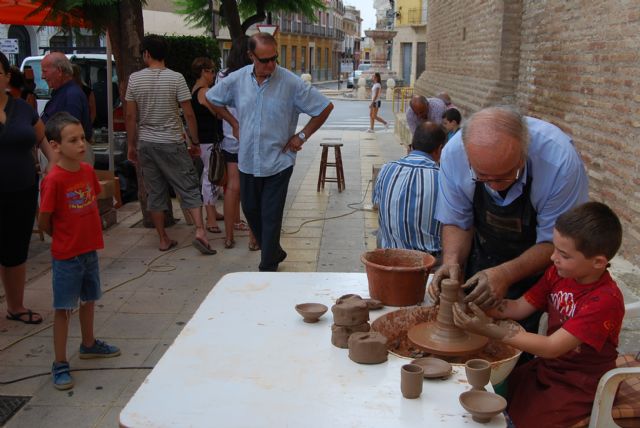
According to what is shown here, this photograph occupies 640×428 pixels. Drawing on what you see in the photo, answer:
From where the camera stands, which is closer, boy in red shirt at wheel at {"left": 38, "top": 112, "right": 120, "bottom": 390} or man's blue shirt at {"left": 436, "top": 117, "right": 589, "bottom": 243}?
man's blue shirt at {"left": 436, "top": 117, "right": 589, "bottom": 243}

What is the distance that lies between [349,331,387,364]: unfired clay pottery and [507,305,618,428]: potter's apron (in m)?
0.65

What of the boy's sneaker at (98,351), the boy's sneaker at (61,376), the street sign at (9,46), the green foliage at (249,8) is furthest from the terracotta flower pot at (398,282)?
the street sign at (9,46)

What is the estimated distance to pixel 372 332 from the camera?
7.11ft

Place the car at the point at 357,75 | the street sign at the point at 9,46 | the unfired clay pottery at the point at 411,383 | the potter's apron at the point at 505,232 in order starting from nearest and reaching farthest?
the unfired clay pottery at the point at 411,383 < the potter's apron at the point at 505,232 < the street sign at the point at 9,46 < the car at the point at 357,75

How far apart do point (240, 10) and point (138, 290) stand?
6.56 meters

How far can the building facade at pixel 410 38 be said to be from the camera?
44344mm

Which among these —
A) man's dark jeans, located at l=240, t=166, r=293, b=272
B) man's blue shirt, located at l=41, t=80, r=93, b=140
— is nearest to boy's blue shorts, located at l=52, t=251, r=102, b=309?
man's dark jeans, located at l=240, t=166, r=293, b=272

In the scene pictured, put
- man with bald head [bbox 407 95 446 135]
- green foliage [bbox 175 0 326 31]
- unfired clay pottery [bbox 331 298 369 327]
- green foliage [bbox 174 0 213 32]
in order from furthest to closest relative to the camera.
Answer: green foliage [bbox 174 0 213 32]
green foliage [bbox 175 0 326 31]
man with bald head [bbox 407 95 446 135]
unfired clay pottery [bbox 331 298 369 327]

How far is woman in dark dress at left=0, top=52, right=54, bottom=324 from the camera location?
402 centimetres

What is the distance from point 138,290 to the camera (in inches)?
203

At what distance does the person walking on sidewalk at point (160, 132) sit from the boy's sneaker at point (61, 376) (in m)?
2.53

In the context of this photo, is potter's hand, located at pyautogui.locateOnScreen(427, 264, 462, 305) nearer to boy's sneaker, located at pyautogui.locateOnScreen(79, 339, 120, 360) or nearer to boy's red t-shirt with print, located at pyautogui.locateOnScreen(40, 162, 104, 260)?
boy's red t-shirt with print, located at pyautogui.locateOnScreen(40, 162, 104, 260)

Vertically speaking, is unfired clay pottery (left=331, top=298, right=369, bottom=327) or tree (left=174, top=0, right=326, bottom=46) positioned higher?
tree (left=174, top=0, right=326, bottom=46)

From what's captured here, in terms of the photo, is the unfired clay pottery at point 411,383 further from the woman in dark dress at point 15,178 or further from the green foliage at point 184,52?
the green foliage at point 184,52
